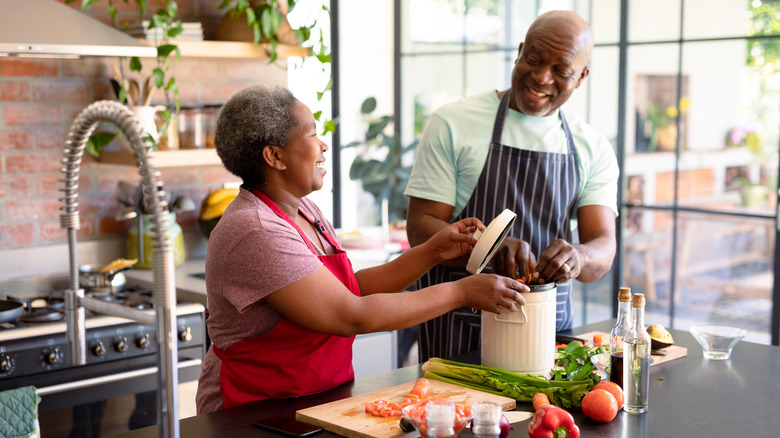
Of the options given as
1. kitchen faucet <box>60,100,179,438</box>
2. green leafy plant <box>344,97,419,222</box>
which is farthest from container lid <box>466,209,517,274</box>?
green leafy plant <box>344,97,419,222</box>

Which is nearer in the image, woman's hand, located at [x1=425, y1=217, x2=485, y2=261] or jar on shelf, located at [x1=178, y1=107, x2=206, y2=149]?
woman's hand, located at [x1=425, y1=217, x2=485, y2=261]

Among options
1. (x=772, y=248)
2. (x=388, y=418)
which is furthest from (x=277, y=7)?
(x=388, y=418)

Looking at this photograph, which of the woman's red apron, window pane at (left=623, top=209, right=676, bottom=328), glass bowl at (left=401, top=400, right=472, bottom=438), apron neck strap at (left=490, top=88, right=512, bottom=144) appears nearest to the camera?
glass bowl at (left=401, top=400, right=472, bottom=438)

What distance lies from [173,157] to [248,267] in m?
1.87

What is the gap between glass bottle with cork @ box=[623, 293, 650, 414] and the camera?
1.62m

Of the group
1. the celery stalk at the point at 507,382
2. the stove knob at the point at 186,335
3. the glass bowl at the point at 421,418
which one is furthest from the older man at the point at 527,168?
the stove knob at the point at 186,335

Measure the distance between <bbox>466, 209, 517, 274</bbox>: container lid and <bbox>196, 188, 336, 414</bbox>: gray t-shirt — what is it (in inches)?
13.5

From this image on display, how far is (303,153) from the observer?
1.79 meters

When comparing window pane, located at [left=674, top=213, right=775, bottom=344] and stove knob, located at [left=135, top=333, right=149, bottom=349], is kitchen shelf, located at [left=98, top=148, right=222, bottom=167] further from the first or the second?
window pane, located at [left=674, top=213, right=775, bottom=344]

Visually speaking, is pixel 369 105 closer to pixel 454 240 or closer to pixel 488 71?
pixel 488 71

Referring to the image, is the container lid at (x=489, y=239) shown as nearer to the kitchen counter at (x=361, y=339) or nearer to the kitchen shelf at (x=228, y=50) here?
the kitchen counter at (x=361, y=339)

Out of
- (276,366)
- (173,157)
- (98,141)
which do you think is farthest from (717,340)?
(98,141)

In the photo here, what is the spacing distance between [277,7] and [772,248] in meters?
2.32

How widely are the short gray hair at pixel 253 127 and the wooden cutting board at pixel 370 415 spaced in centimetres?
51
